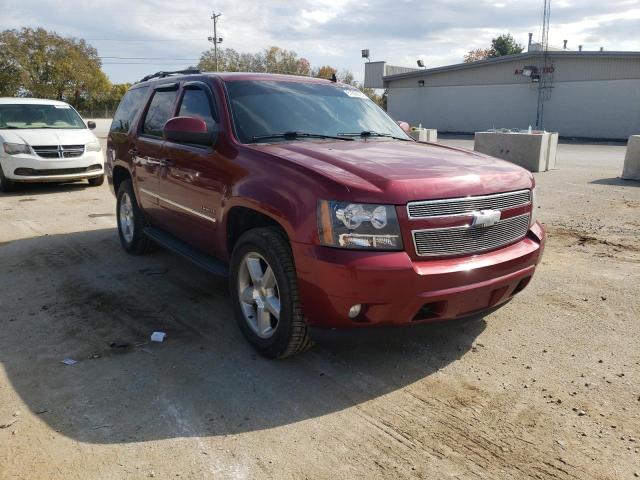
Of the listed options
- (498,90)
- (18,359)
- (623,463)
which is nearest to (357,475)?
(623,463)

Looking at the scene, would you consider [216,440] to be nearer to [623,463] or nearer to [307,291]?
[307,291]

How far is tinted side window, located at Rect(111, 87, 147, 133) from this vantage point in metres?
6.00

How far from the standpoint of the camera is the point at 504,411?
310 centimetres

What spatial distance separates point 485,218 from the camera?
3328 mm

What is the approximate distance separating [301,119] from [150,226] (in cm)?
237

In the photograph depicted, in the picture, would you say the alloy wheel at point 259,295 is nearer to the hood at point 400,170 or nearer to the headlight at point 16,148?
the hood at point 400,170

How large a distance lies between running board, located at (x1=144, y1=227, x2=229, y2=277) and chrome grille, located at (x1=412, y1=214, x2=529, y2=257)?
1.69 m

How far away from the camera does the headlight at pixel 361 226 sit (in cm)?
307

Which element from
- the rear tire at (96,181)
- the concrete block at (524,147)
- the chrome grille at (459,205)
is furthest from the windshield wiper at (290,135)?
the concrete block at (524,147)

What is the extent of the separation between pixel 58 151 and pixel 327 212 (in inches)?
366

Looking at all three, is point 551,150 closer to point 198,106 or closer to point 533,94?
point 198,106

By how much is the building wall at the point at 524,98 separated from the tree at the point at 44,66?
34.1 metres

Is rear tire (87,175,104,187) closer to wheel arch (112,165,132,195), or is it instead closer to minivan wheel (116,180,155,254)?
wheel arch (112,165,132,195)

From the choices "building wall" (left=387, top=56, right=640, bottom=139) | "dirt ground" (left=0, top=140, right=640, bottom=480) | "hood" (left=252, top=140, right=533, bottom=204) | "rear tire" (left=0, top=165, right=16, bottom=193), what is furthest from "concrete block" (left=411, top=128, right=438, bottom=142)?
"building wall" (left=387, top=56, right=640, bottom=139)
